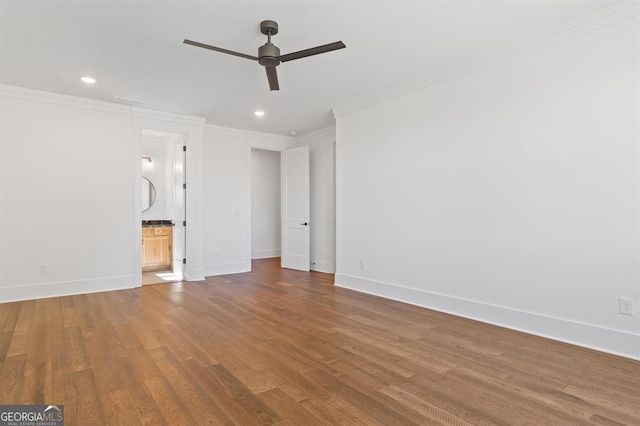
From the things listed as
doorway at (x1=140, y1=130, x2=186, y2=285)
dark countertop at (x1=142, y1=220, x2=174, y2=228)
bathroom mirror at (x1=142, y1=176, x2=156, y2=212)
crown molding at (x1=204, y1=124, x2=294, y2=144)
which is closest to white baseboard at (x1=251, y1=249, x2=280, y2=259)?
doorway at (x1=140, y1=130, x2=186, y2=285)

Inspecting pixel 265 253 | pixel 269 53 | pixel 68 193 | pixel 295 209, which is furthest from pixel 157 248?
pixel 269 53

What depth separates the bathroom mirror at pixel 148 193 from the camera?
7023 mm

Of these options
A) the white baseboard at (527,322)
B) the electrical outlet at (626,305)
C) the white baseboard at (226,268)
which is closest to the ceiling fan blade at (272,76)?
the white baseboard at (527,322)

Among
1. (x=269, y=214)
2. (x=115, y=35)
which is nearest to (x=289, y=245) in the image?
(x=269, y=214)

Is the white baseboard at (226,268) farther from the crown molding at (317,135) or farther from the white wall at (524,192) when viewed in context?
the white wall at (524,192)

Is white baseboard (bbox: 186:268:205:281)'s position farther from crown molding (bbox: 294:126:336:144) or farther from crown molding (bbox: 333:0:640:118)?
crown molding (bbox: 333:0:640:118)

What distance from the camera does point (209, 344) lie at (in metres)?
2.99

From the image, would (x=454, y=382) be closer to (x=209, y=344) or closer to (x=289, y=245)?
(x=209, y=344)

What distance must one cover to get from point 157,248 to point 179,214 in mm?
1191

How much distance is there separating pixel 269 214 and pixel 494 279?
6.29 m

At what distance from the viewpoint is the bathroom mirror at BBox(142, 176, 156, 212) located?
277 inches

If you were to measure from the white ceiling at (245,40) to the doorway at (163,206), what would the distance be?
6.40 ft

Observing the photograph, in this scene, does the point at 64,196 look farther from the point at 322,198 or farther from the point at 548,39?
the point at 548,39

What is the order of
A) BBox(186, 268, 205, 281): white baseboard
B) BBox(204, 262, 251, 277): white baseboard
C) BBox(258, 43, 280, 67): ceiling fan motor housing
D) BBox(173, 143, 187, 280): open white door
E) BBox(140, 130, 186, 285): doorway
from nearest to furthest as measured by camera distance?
BBox(258, 43, 280, 67): ceiling fan motor housing → BBox(186, 268, 205, 281): white baseboard → BBox(173, 143, 187, 280): open white door → BBox(140, 130, 186, 285): doorway → BBox(204, 262, 251, 277): white baseboard
